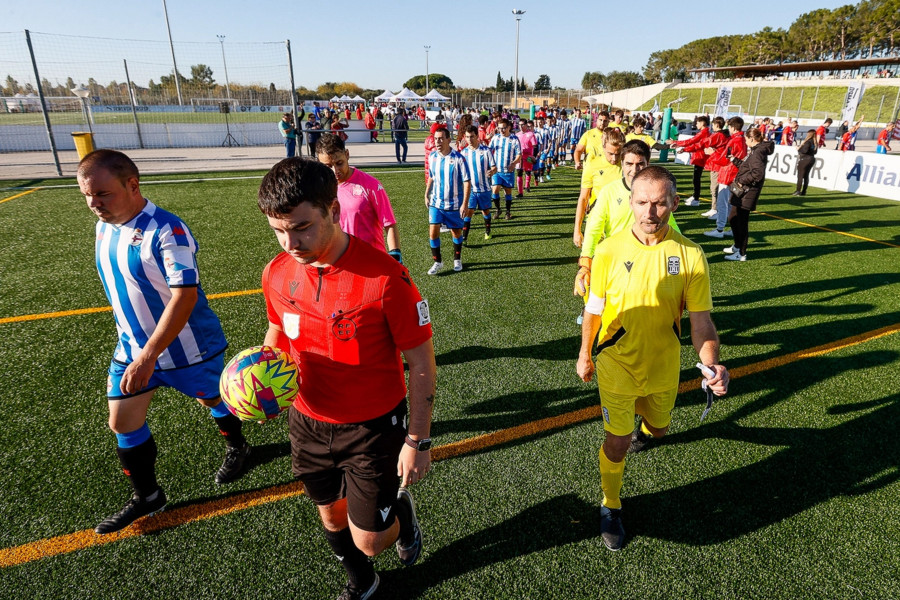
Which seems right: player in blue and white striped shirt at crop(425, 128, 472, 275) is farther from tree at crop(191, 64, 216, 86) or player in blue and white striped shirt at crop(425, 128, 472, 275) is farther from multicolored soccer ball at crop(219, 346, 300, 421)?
tree at crop(191, 64, 216, 86)

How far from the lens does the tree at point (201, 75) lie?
21.2 m

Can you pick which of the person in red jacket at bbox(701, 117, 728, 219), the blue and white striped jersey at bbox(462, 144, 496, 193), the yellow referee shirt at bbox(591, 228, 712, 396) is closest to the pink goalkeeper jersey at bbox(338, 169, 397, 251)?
the yellow referee shirt at bbox(591, 228, 712, 396)

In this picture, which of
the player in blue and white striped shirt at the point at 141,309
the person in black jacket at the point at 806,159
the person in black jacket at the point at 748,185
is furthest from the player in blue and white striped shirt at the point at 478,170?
the person in black jacket at the point at 806,159

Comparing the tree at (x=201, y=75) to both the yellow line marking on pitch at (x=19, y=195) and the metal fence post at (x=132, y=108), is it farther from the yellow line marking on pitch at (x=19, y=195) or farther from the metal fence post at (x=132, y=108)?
the yellow line marking on pitch at (x=19, y=195)

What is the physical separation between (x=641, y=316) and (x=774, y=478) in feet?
6.43

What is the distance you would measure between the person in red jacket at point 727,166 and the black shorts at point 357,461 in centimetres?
979

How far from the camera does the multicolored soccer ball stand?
203cm

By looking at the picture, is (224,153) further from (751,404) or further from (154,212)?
(751,404)

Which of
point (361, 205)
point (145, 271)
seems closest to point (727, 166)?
point (361, 205)

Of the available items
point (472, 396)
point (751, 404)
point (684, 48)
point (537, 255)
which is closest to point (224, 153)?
point (537, 255)

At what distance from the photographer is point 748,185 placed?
26.9 feet

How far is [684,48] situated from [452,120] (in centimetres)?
9518

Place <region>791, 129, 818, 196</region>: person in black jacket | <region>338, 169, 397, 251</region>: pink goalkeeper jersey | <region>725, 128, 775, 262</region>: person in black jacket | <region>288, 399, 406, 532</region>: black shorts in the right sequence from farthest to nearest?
1. <region>791, 129, 818, 196</region>: person in black jacket
2. <region>725, 128, 775, 262</region>: person in black jacket
3. <region>338, 169, 397, 251</region>: pink goalkeeper jersey
4. <region>288, 399, 406, 532</region>: black shorts

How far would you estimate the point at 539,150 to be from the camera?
15641 millimetres
